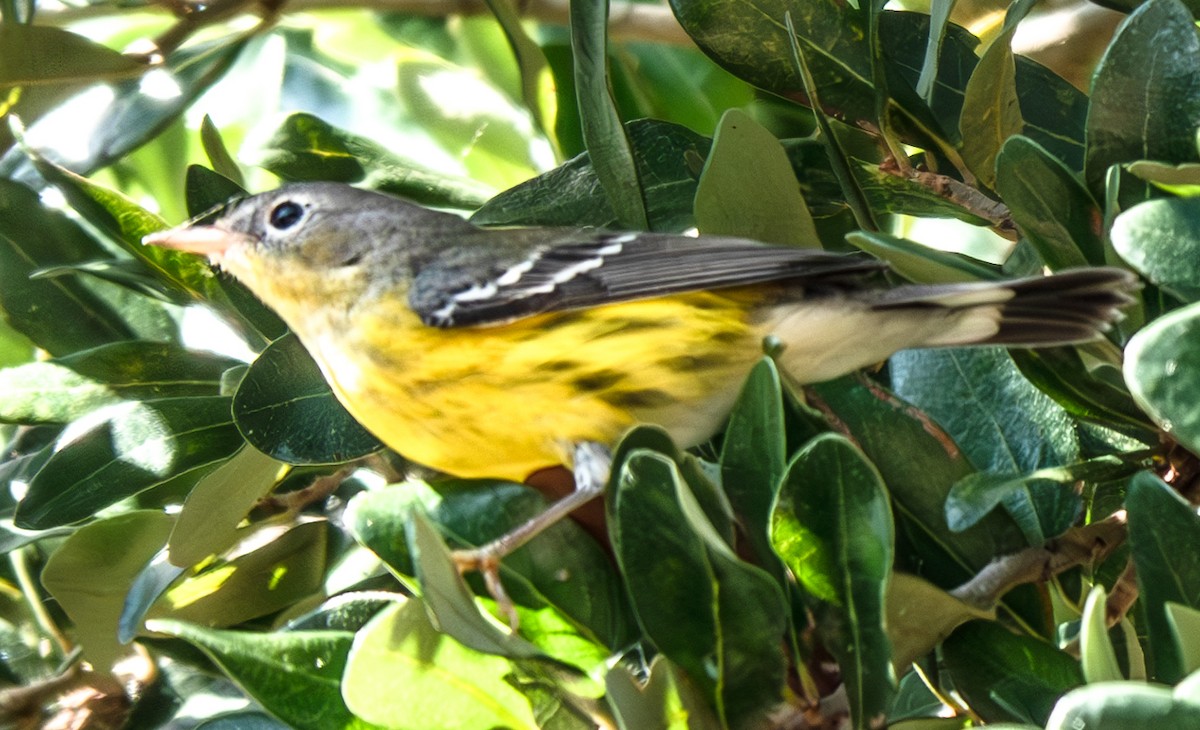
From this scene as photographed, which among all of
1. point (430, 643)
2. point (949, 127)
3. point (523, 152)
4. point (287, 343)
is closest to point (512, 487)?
point (430, 643)

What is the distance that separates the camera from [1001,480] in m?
1.76

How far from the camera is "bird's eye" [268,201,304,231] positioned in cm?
297

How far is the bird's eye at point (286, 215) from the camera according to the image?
2.97 metres

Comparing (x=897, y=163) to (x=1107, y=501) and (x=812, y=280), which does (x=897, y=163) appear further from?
(x=1107, y=501)

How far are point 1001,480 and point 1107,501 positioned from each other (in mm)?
611

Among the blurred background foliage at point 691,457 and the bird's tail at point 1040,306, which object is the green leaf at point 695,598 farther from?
the bird's tail at point 1040,306

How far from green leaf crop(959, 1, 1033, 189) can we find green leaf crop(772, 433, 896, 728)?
893 millimetres

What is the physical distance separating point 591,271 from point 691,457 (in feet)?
3.15

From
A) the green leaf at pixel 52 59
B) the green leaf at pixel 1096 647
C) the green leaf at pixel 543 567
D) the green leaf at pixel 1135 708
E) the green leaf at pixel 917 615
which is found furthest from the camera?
the green leaf at pixel 52 59

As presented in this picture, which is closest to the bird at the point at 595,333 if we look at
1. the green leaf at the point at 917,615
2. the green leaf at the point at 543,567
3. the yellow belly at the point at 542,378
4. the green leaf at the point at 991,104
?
the yellow belly at the point at 542,378

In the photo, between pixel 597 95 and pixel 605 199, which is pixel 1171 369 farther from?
pixel 605 199

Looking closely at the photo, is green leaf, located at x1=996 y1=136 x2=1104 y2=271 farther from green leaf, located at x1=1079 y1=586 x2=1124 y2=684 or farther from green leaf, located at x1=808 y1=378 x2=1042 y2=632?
green leaf, located at x1=1079 y1=586 x2=1124 y2=684

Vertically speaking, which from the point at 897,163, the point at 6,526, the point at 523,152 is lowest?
the point at 6,526

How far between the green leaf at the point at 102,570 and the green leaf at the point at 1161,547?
5.71 feet
